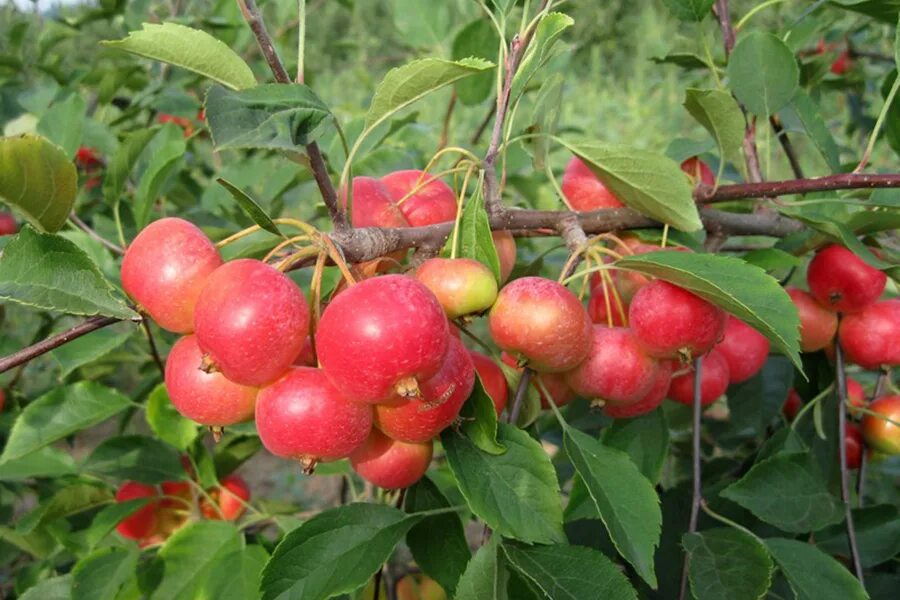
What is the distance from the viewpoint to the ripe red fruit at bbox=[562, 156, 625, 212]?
1.06m

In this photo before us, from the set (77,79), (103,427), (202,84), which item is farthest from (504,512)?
(103,427)

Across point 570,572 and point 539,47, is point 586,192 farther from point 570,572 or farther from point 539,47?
point 570,572

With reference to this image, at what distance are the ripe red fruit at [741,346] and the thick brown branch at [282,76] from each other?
583 millimetres

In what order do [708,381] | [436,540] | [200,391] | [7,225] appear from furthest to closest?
[7,225]
[708,381]
[436,540]
[200,391]

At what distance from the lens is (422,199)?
36.5 inches

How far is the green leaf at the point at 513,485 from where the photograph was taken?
73 centimetres

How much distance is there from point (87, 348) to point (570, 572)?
28.3 inches

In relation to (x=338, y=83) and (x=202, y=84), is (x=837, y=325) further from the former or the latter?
(x=338, y=83)

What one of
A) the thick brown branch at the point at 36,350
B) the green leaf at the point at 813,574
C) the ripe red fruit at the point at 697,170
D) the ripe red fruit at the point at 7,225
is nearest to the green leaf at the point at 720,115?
the ripe red fruit at the point at 697,170

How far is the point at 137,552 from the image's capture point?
105 cm

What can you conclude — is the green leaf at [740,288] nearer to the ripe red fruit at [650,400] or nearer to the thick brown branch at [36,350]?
the ripe red fruit at [650,400]

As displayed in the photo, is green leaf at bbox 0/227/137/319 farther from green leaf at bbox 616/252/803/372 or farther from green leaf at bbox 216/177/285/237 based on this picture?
green leaf at bbox 616/252/803/372

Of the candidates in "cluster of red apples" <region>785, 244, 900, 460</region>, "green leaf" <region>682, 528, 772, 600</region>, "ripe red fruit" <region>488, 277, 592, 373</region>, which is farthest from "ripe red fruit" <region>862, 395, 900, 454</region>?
"ripe red fruit" <region>488, 277, 592, 373</region>

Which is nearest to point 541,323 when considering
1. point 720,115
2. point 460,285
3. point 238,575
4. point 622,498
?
point 460,285
